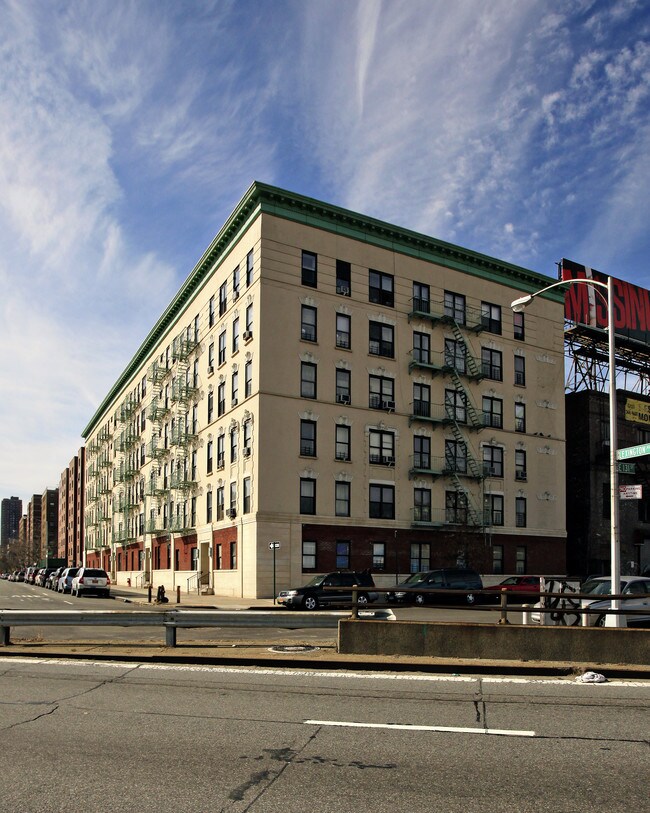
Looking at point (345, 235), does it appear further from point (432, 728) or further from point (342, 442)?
point (432, 728)

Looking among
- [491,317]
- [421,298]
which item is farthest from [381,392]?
[491,317]

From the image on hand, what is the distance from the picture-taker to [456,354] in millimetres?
48312

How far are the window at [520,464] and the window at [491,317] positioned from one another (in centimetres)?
815

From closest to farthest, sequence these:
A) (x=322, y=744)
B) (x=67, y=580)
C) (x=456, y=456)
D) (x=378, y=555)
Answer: (x=322, y=744) → (x=378, y=555) → (x=456, y=456) → (x=67, y=580)

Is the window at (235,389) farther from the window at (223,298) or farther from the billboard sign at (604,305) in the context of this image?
the billboard sign at (604,305)

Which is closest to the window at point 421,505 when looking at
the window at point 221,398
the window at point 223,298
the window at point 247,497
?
the window at point 247,497

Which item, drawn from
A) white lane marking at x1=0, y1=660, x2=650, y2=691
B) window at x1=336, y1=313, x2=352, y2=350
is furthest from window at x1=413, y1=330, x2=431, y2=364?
white lane marking at x1=0, y1=660, x2=650, y2=691

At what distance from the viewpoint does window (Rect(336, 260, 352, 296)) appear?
43938 mm

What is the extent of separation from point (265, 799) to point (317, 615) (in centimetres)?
856

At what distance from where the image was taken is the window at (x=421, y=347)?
46.5 metres

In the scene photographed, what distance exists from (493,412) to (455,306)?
7.35 m

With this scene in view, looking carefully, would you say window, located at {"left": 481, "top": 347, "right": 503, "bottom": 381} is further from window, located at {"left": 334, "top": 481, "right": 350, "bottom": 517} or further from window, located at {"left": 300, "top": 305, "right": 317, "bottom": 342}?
window, located at {"left": 334, "top": 481, "right": 350, "bottom": 517}

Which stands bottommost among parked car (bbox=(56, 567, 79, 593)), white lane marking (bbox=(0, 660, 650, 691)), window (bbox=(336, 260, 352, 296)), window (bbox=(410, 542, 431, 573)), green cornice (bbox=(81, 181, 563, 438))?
parked car (bbox=(56, 567, 79, 593))

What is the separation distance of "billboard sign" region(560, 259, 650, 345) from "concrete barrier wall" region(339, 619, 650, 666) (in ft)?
144
